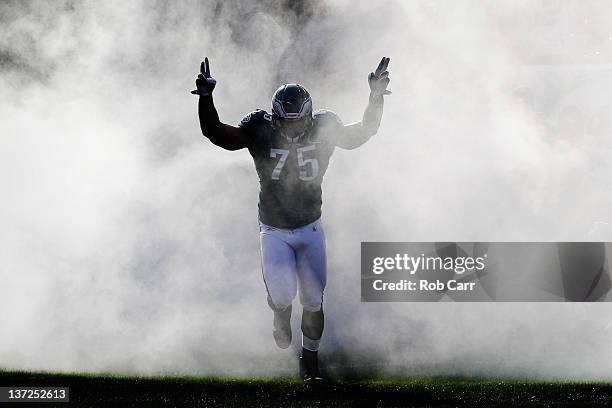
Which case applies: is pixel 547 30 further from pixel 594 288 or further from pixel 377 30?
pixel 594 288

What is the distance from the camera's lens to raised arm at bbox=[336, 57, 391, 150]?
6.00m

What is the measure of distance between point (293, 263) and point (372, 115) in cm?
125

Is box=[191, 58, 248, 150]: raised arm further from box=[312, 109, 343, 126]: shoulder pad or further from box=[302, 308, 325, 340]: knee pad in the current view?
box=[302, 308, 325, 340]: knee pad

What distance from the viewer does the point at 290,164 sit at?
20.0 feet

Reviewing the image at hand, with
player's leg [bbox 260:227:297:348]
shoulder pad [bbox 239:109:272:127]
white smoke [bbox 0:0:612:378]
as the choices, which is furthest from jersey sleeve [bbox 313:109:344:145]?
white smoke [bbox 0:0:612:378]

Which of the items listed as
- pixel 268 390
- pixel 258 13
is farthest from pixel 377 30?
pixel 268 390

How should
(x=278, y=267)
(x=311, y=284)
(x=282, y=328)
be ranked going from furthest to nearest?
(x=282, y=328)
(x=311, y=284)
(x=278, y=267)

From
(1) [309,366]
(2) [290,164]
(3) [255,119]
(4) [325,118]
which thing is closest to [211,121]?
(3) [255,119]

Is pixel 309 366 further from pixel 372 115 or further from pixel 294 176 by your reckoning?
pixel 372 115

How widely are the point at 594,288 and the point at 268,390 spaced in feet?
13.0

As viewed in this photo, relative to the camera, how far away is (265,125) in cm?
614

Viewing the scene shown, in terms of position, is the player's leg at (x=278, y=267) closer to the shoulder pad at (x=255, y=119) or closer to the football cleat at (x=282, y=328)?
the football cleat at (x=282, y=328)

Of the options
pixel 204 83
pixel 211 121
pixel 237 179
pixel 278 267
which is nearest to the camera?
pixel 204 83

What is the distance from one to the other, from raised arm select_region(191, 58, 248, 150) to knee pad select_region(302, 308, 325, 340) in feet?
4.61
